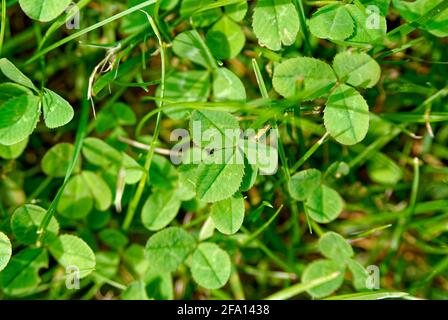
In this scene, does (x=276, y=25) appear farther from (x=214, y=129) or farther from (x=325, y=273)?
(x=325, y=273)

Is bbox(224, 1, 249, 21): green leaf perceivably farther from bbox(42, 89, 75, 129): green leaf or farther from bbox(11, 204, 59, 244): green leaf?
bbox(11, 204, 59, 244): green leaf

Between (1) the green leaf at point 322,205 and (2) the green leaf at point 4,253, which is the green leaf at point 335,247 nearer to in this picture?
(1) the green leaf at point 322,205

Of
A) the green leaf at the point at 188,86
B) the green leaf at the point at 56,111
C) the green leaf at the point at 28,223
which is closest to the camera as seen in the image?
the green leaf at the point at 56,111

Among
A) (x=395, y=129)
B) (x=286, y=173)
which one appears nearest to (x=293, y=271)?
(x=286, y=173)

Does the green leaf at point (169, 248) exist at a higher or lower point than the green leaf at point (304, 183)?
lower

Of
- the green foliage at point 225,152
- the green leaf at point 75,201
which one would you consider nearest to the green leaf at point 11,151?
the green foliage at point 225,152

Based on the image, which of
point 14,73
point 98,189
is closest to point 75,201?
point 98,189
